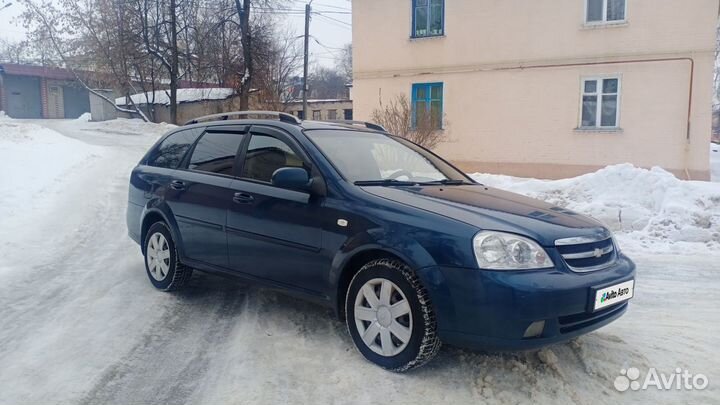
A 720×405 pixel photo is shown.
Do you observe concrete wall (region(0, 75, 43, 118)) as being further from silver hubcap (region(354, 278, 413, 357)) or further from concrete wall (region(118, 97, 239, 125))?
silver hubcap (region(354, 278, 413, 357))

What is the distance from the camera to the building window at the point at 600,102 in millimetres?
14812

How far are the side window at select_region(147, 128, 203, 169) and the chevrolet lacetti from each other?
0.28ft

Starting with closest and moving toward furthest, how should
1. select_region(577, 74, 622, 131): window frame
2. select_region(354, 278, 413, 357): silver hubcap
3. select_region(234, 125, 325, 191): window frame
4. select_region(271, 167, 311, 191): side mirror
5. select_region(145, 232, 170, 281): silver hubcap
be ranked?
select_region(354, 278, 413, 357): silver hubcap, select_region(271, 167, 311, 191): side mirror, select_region(234, 125, 325, 191): window frame, select_region(145, 232, 170, 281): silver hubcap, select_region(577, 74, 622, 131): window frame

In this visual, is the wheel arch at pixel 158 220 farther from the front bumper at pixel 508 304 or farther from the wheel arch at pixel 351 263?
the front bumper at pixel 508 304

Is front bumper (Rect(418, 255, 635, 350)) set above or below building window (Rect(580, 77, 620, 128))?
below

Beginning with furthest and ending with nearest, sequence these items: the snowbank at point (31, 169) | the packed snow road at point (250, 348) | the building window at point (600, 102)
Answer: the building window at point (600, 102) → the snowbank at point (31, 169) → the packed snow road at point (250, 348)

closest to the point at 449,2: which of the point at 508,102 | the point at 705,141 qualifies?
the point at 508,102

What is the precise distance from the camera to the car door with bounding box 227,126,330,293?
3.91 m

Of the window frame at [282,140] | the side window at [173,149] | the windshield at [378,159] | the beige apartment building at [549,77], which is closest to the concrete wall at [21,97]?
the beige apartment building at [549,77]

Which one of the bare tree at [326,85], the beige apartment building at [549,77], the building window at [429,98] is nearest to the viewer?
the beige apartment building at [549,77]

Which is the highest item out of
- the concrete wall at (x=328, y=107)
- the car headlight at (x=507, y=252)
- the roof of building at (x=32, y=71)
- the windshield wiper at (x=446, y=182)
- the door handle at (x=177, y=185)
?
the roof of building at (x=32, y=71)

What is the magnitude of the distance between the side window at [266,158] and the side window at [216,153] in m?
0.19

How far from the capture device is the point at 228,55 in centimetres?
2856

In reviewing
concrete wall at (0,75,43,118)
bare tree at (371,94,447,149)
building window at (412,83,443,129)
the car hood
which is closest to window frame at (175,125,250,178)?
the car hood
